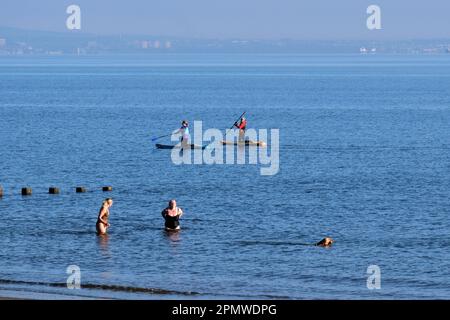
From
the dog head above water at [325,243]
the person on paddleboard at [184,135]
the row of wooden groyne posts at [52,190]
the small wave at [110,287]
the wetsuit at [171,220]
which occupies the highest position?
the person on paddleboard at [184,135]

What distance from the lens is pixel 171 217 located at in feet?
159

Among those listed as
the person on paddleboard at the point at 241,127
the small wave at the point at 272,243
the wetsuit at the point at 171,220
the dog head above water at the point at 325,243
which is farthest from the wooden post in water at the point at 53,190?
the person on paddleboard at the point at 241,127

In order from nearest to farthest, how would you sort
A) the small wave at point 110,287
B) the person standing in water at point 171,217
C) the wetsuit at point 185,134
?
the small wave at point 110,287, the person standing in water at point 171,217, the wetsuit at point 185,134

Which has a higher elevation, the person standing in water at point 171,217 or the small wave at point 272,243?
the person standing in water at point 171,217

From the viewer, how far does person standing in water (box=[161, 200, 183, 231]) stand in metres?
48.2

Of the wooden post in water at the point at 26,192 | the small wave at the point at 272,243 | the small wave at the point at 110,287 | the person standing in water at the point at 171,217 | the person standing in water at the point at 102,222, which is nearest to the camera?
the small wave at the point at 110,287

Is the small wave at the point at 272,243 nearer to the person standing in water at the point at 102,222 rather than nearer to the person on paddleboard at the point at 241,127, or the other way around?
the person standing in water at the point at 102,222

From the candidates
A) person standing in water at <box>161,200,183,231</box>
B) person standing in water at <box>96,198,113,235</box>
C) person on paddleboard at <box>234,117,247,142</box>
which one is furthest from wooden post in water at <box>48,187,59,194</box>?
person on paddleboard at <box>234,117,247,142</box>

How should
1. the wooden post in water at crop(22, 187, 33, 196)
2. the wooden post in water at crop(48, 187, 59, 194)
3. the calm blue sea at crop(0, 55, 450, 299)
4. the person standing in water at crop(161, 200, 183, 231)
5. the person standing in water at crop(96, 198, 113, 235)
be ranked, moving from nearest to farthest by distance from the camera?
the calm blue sea at crop(0, 55, 450, 299), the person standing in water at crop(96, 198, 113, 235), the person standing in water at crop(161, 200, 183, 231), the wooden post in water at crop(22, 187, 33, 196), the wooden post in water at crop(48, 187, 59, 194)

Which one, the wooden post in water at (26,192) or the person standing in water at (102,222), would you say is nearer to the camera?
the person standing in water at (102,222)

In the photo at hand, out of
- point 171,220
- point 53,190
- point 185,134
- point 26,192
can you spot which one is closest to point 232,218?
point 171,220

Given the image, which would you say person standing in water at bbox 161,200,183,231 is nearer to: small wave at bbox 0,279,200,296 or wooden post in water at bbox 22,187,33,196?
small wave at bbox 0,279,200,296

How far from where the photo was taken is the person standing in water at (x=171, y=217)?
48156 millimetres
